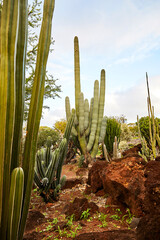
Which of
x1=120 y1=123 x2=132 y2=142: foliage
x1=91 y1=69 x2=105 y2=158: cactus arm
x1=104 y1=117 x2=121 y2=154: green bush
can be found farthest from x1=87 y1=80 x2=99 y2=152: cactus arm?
x1=120 y1=123 x2=132 y2=142: foliage

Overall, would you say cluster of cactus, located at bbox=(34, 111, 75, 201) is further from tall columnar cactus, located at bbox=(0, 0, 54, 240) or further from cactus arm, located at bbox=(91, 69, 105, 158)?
cactus arm, located at bbox=(91, 69, 105, 158)

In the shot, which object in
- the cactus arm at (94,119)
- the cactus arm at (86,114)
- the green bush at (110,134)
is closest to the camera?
the cactus arm at (94,119)

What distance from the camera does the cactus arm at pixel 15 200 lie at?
1.37 meters

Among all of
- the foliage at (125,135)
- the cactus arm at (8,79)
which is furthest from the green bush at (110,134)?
the cactus arm at (8,79)

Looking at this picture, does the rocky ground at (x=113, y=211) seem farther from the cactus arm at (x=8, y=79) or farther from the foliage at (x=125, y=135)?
the foliage at (x=125, y=135)

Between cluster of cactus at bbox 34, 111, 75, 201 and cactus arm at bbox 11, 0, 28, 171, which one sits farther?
cluster of cactus at bbox 34, 111, 75, 201

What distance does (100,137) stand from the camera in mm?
8727

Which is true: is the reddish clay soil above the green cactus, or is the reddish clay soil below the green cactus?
below

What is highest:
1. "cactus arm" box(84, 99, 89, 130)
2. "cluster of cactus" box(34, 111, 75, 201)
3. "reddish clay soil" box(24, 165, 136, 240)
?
"cactus arm" box(84, 99, 89, 130)

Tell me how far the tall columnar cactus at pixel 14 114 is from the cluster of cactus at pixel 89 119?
6689 mm

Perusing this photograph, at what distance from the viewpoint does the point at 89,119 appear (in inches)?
357

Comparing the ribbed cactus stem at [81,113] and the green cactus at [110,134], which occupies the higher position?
the ribbed cactus stem at [81,113]

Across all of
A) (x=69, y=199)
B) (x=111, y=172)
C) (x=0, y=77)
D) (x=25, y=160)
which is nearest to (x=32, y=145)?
(x=25, y=160)

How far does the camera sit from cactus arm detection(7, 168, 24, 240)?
1.37 metres
